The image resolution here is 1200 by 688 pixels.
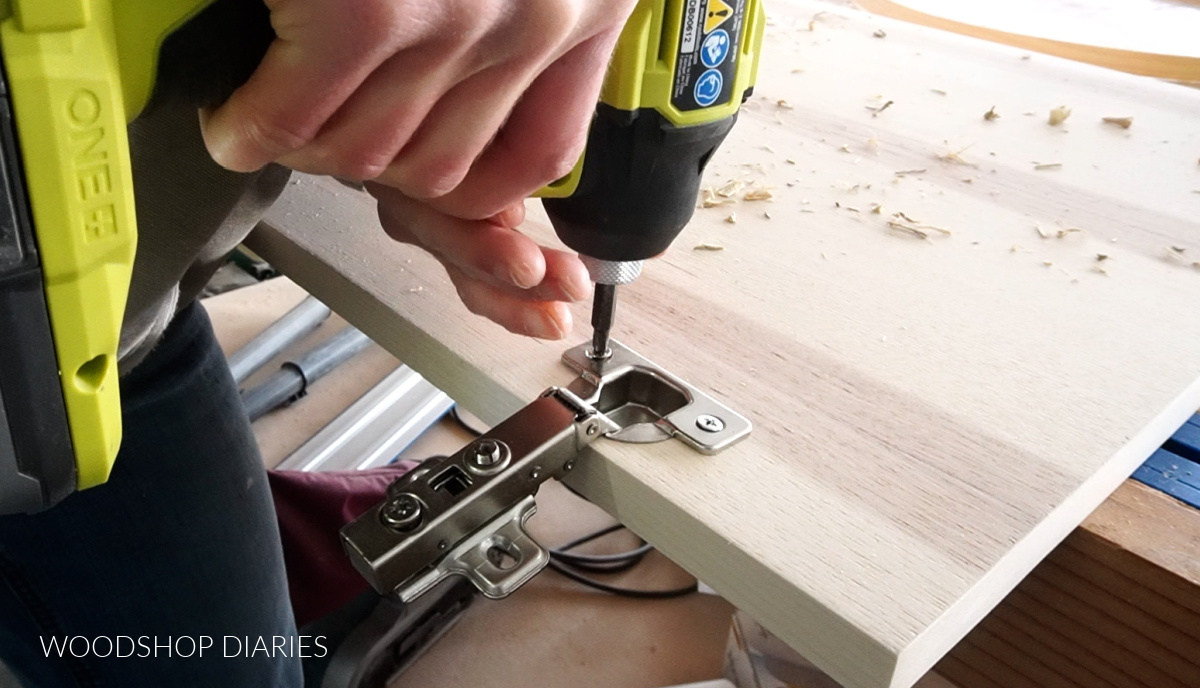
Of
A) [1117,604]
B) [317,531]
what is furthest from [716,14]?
[317,531]

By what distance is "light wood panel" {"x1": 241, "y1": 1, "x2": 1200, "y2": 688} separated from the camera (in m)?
0.38

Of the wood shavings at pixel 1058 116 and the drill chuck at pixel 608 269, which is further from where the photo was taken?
the wood shavings at pixel 1058 116

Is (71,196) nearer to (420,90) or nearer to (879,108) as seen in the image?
(420,90)

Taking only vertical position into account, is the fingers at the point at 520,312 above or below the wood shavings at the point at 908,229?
below

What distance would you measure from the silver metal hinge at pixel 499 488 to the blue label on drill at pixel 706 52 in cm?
15

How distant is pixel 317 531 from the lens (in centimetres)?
104

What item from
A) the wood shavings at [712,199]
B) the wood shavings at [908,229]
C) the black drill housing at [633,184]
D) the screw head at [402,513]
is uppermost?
the black drill housing at [633,184]

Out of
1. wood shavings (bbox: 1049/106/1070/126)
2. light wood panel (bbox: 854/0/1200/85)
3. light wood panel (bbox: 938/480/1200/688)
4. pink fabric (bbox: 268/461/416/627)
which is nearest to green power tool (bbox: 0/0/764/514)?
light wood panel (bbox: 938/480/1200/688)

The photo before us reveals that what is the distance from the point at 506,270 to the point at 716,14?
16cm

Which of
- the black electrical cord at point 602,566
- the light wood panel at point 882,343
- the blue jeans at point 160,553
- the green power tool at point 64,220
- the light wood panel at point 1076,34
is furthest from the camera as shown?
the black electrical cord at point 602,566

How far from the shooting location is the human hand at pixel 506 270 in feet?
1.52

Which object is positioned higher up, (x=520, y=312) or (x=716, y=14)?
(x=716, y=14)

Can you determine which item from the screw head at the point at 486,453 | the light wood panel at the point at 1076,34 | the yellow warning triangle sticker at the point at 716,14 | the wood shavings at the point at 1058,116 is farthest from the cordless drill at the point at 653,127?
the light wood panel at the point at 1076,34

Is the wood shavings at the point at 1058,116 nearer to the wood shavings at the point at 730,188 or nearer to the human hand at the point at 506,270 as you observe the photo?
the wood shavings at the point at 730,188
